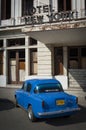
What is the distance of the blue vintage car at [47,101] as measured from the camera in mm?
10344

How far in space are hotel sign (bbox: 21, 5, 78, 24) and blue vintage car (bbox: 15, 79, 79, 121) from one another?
9055 millimetres

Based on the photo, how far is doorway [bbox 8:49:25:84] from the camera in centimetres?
2267

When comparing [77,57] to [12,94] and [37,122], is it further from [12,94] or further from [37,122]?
[37,122]

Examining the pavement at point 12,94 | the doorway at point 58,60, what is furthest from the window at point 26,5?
the pavement at point 12,94

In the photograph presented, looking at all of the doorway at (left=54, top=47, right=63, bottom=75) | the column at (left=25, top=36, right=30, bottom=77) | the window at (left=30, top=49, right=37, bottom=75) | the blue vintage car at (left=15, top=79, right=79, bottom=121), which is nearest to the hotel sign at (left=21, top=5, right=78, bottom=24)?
the column at (left=25, top=36, right=30, bottom=77)

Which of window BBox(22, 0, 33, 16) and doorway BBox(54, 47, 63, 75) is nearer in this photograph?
doorway BBox(54, 47, 63, 75)

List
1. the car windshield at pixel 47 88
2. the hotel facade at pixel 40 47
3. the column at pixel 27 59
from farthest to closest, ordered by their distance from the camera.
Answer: the column at pixel 27 59 < the hotel facade at pixel 40 47 < the car windshield at pixel 47 88

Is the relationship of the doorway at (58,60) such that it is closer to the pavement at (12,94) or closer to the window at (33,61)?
the window at (33,61)

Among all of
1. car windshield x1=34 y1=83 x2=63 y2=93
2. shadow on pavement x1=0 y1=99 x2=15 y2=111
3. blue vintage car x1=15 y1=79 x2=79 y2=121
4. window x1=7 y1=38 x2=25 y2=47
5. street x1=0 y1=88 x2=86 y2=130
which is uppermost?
window x1=7 y1=38 x2=25 y2=47

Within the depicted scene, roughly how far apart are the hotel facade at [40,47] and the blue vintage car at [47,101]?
6.62 metres

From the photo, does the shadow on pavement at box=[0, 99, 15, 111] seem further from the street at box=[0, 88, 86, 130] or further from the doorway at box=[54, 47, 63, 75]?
the doorway at box=[54, 47, 63, 75]

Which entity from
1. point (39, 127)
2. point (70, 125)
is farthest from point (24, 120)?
point (70, 125)

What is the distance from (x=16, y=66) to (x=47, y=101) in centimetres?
1278

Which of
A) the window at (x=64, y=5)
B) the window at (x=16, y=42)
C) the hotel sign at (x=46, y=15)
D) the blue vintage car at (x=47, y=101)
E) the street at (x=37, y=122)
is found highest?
the window at (x=64, y=5)
